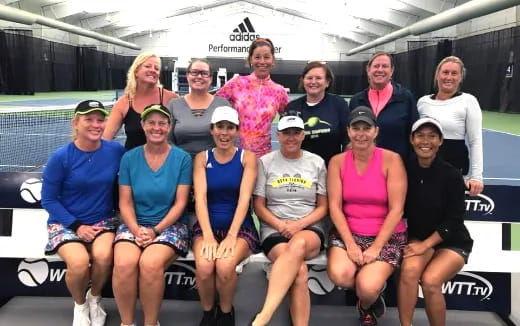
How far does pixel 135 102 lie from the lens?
3.48m

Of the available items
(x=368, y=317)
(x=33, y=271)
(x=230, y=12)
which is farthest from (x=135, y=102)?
(x=230, y=12)

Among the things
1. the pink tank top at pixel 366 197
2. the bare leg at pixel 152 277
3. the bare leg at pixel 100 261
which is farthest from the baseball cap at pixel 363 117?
the bare leg at pixel 100 261

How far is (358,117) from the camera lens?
9.71 ft

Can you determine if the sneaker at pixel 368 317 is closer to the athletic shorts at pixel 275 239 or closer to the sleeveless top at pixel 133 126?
the athletic shorts at pixel 275 239

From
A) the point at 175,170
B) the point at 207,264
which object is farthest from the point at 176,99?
the point at 207,264

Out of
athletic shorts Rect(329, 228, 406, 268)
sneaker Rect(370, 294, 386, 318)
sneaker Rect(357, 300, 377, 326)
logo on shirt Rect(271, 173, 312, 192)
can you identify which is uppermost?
logo on shirt Rect(271, 173, 312, 192)

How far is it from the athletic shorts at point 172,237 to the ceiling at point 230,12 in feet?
69.3

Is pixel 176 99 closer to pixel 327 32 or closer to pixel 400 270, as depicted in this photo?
pixel 400 270

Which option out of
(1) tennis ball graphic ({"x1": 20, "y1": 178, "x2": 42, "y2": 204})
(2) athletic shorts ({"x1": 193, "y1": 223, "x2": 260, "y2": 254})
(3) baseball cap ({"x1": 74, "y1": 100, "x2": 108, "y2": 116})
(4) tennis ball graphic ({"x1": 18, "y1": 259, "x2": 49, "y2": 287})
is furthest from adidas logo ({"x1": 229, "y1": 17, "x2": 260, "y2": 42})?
(2) athletic shorts ({"x1": 193, "y1": 223, "x2": 260, "y2": 254})

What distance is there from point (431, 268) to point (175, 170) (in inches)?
61.7

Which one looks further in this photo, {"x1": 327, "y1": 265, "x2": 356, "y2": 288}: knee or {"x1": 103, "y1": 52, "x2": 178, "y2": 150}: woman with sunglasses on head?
{"x1": 103, "y1": 52, "x2": 178, "y2": 150}: woman with sunglasses on head

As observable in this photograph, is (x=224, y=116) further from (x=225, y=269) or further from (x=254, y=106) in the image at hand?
(x=225, y=269)

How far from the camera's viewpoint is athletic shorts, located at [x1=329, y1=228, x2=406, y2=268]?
290 centimetres

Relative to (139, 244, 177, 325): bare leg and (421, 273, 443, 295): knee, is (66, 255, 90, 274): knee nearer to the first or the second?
(139, 244, 177, 325): bare leg
